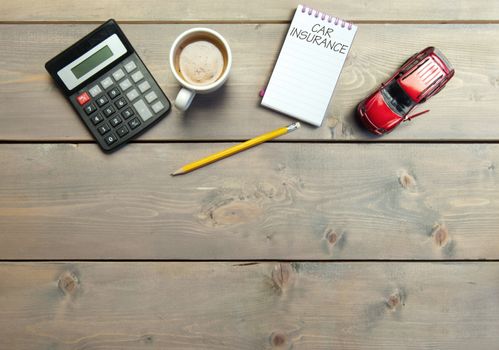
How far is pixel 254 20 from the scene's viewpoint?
2.12 ft

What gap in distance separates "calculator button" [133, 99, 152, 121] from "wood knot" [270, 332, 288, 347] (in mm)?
376

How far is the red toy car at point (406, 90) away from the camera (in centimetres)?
59

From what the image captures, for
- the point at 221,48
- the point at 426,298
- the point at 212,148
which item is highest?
the point at 221,48

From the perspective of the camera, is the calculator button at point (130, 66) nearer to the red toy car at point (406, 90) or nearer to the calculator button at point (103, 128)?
the calculator button at point (103, 128)

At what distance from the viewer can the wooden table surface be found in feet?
2.10

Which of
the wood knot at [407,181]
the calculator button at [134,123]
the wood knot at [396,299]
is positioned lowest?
the wood knot at [396,299]

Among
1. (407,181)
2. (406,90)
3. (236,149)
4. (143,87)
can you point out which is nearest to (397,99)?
(406,90)

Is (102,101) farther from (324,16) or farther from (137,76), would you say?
(324,16)

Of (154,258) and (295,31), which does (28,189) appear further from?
(295,31)

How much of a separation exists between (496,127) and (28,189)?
71 cm

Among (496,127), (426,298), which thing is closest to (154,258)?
(426,298)

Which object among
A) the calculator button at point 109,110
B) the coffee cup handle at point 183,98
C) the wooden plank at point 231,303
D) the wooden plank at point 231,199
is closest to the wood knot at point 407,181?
the wooden plank at point 231,199

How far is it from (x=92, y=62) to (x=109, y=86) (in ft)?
0.14

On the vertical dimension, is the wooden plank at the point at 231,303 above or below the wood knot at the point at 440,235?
below
